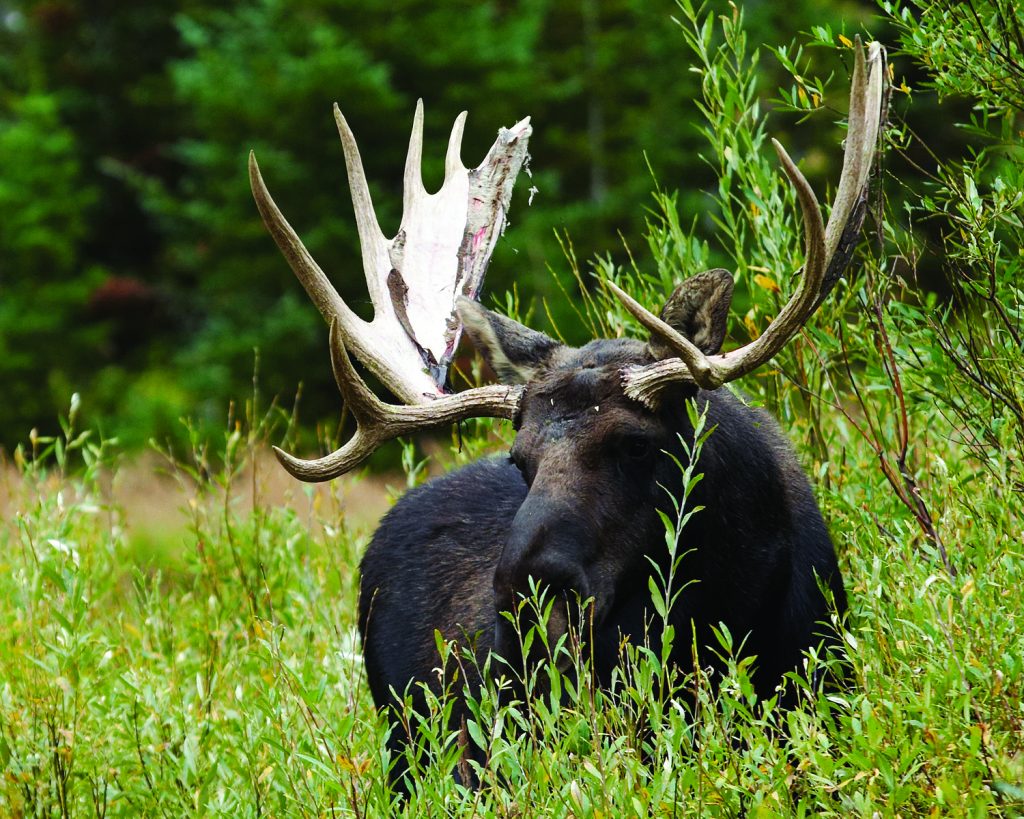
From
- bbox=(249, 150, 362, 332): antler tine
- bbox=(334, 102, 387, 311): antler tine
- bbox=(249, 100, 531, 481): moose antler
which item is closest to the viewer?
bbox=(249, 100, 531, 481): moose antler

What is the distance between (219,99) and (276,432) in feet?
20.7

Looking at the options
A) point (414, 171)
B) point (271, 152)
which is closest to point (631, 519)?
point (414, 171)

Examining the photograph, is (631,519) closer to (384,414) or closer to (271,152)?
(384,414)

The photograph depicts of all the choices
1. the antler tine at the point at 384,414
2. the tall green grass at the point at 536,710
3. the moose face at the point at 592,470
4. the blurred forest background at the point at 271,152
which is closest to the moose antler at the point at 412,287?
the antler tine at the point at 384,414

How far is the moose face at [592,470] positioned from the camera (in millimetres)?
3988

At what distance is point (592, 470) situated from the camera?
419 cm

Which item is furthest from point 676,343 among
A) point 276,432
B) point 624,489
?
point 276,432

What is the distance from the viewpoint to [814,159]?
20719 mm

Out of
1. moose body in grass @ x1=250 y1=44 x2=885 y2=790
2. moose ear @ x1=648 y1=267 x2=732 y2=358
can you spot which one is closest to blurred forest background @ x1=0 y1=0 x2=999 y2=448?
moose body in grass @ x1=250 y1=44 x2=885 y2=790

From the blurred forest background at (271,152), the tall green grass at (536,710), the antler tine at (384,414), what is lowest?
the blurred forest background at (271,152)

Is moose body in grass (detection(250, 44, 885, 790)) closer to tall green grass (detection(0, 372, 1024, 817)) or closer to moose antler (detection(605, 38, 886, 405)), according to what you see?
moose antler (detection(605, 38, 886, 405))

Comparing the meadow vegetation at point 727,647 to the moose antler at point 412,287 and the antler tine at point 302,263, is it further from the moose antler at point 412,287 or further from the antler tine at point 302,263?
→ the antler tine at point 302,263

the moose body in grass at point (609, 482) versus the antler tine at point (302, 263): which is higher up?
the antler tine at point (302, 263)

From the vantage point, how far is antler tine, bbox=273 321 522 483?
182 inches
